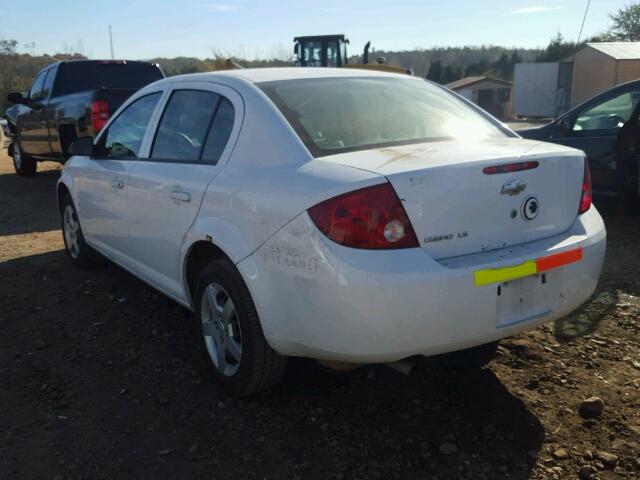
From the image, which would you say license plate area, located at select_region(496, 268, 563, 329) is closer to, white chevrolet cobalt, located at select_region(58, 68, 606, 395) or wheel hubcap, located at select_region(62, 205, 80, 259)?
white chevrolet cobalt, located at select_region(58, 68, 606, 395)

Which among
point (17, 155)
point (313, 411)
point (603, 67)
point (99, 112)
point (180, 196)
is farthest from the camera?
point (603, 67)

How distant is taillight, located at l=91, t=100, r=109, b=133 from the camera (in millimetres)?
8469

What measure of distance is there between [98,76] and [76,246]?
18.3ft

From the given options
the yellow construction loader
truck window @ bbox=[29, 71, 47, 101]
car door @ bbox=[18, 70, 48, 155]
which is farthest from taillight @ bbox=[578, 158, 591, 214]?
the yellow construction loader

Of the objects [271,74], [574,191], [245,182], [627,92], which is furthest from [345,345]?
[627,92]

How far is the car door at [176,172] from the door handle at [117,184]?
0.16m

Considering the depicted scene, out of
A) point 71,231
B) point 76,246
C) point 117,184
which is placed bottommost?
point 76,246

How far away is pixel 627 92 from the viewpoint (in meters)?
6.60

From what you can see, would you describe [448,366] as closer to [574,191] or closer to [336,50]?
[574,191]

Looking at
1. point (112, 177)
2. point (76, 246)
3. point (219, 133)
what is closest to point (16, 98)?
point (76, 246)

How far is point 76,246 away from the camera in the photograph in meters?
5.58

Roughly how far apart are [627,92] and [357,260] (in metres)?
5.36

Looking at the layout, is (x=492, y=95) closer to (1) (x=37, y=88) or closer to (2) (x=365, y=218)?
(1) (x=37, y=88)

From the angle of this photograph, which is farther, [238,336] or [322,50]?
[322,50]
